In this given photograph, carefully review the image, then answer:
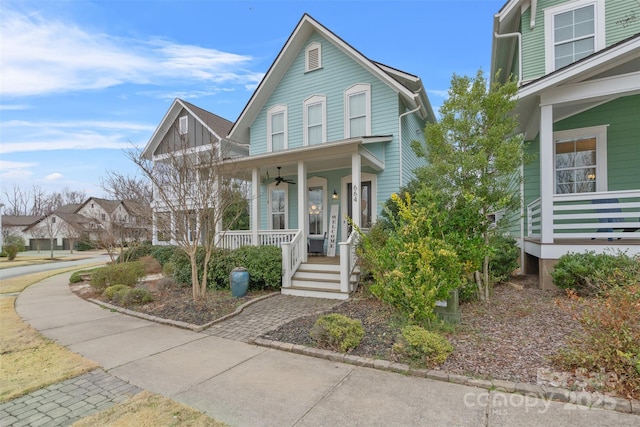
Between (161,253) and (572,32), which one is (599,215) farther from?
(161,253)

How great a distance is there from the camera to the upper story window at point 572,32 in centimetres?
823

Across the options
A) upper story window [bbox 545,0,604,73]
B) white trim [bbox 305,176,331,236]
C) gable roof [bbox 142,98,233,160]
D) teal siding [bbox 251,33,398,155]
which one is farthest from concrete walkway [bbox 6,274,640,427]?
gable roof [bbox 142,98,233,160]

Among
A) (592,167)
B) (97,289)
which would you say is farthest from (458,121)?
(97,289)

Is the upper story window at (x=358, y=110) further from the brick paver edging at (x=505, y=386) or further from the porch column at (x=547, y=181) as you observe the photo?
the brick paver edging at (x=505, y=386)

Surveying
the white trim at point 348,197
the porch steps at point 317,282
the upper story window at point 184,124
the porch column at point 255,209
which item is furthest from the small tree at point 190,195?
the upper story window at point 184,124

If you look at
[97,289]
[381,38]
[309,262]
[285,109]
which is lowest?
[97,289]

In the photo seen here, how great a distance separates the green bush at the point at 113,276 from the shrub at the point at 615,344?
1051cm

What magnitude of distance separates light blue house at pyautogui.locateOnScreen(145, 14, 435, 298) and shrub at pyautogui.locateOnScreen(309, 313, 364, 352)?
10.9 feet

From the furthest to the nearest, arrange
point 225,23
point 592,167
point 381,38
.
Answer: point 381,38, point 225,23, point 592,167

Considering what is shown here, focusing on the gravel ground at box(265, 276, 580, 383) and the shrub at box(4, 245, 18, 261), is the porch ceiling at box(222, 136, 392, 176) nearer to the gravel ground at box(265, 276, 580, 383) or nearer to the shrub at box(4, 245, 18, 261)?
the gravel ground at box(265, 276, 580, 383)

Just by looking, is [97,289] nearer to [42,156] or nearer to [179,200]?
[179,200]

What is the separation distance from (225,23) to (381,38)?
276 inches

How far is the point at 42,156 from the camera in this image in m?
22.9

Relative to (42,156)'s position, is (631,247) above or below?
below
